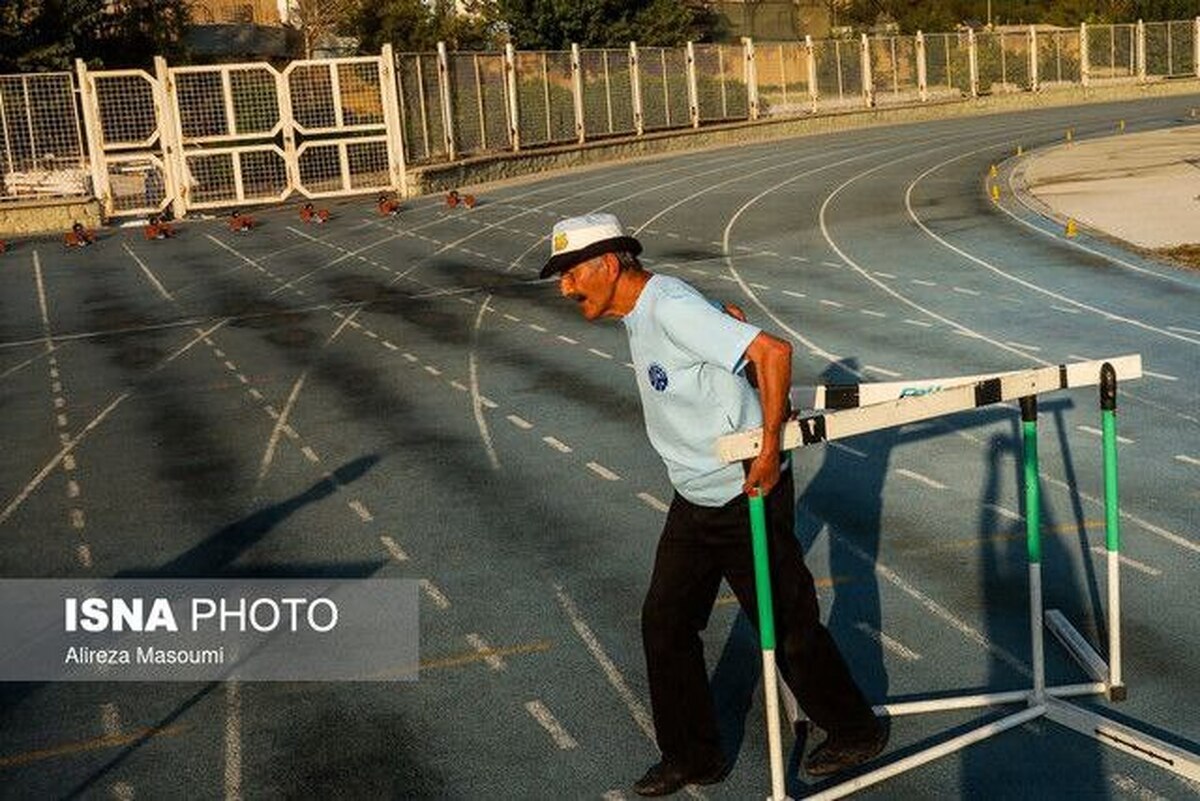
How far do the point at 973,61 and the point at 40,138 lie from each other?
44167 mm

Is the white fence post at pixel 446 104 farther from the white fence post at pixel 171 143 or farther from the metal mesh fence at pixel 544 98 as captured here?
the white fence post at pixel 171 143

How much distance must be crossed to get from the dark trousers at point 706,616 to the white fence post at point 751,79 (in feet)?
176

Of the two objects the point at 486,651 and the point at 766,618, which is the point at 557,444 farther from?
the point at 766,618

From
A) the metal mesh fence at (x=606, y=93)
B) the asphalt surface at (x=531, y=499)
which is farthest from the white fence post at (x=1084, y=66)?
the asphalt surface at (x=531, y=499)

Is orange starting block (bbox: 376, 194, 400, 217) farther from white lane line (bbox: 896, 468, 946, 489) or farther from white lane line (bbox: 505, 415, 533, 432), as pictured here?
white lane line (bbox: 896, 468, 946, 489)

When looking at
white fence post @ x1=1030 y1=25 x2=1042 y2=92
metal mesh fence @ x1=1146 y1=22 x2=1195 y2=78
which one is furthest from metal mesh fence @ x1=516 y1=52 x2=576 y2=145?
metal mesh fence @ x1=1146 y1=22 x2=1195 y2=78

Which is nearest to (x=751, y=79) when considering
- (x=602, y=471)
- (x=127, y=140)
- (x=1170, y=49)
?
(x=127, y=140)

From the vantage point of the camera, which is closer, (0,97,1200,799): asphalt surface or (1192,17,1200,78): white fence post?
(0,97,1200,799): asphalt surface

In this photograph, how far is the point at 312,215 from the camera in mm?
37156

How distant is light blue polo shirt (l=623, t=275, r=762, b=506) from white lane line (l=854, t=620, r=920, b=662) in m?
2.45

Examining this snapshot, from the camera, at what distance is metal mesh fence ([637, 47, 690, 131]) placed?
173ft

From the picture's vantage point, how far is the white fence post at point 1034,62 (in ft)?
229

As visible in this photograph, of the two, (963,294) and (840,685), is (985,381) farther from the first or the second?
(963,294)

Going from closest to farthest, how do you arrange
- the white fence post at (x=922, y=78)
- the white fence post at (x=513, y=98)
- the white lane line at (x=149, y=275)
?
the white lane line at (x=149, y=275)
the white fence post at (x=513, y=98)
the white fence post at (x=922, y=78)
